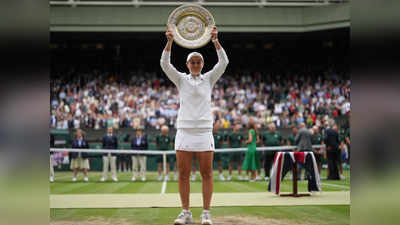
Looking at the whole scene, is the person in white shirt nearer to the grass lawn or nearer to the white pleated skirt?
the white pleated skirt

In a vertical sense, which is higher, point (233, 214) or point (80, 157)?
point (233, 214)

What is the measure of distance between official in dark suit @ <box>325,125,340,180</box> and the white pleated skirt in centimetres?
1166

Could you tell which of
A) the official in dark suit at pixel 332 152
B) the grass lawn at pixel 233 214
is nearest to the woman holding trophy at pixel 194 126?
the grass lawn at pixel 233 214

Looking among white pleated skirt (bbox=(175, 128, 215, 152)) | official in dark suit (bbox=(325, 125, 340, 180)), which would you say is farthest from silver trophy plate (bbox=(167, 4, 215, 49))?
official in dark suit (bbox=(325, 125, 340, 180))

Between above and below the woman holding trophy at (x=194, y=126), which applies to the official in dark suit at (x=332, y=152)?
below

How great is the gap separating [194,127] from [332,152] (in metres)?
11.9

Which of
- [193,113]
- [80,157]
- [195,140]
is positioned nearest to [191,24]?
[193,113]

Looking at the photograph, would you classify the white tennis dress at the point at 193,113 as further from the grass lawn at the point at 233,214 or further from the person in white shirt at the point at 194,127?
the grass lawn at the point at 233,214

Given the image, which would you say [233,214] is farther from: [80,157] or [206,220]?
[80,157]

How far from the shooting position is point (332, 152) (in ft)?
54.2

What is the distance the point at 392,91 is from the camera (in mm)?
2406

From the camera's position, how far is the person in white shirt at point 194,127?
5855 mm

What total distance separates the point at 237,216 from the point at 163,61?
252 cm

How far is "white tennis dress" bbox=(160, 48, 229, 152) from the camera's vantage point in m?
5.85
